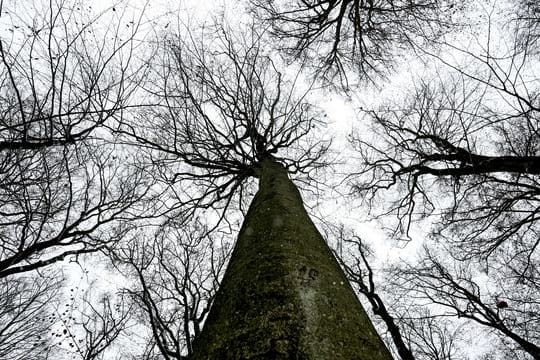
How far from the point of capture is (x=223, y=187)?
5305mm

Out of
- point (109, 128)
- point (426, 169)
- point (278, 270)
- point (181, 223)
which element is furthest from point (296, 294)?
point (426, 169)

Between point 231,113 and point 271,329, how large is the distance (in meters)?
4.32

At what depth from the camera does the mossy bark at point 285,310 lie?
0.80 meters

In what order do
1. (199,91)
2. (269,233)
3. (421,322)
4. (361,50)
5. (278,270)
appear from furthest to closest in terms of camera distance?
(421,322) → (361,50) → (199,91) → (269,233) → (278,270)

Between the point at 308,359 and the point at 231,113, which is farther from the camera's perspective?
the point at 231,113

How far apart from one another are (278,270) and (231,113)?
13.1 ft

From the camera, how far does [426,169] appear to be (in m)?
5.31

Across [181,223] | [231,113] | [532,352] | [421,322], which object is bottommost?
[532,352]

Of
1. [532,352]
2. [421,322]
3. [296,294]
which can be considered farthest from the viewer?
[421,322]

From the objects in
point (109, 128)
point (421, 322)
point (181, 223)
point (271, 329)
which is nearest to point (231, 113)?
point (109, 128)

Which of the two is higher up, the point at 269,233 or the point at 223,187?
the point at 223,187

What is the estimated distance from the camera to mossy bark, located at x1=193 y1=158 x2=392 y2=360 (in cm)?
80

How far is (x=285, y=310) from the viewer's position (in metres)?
0.92

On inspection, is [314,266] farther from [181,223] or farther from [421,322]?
[421,322]
